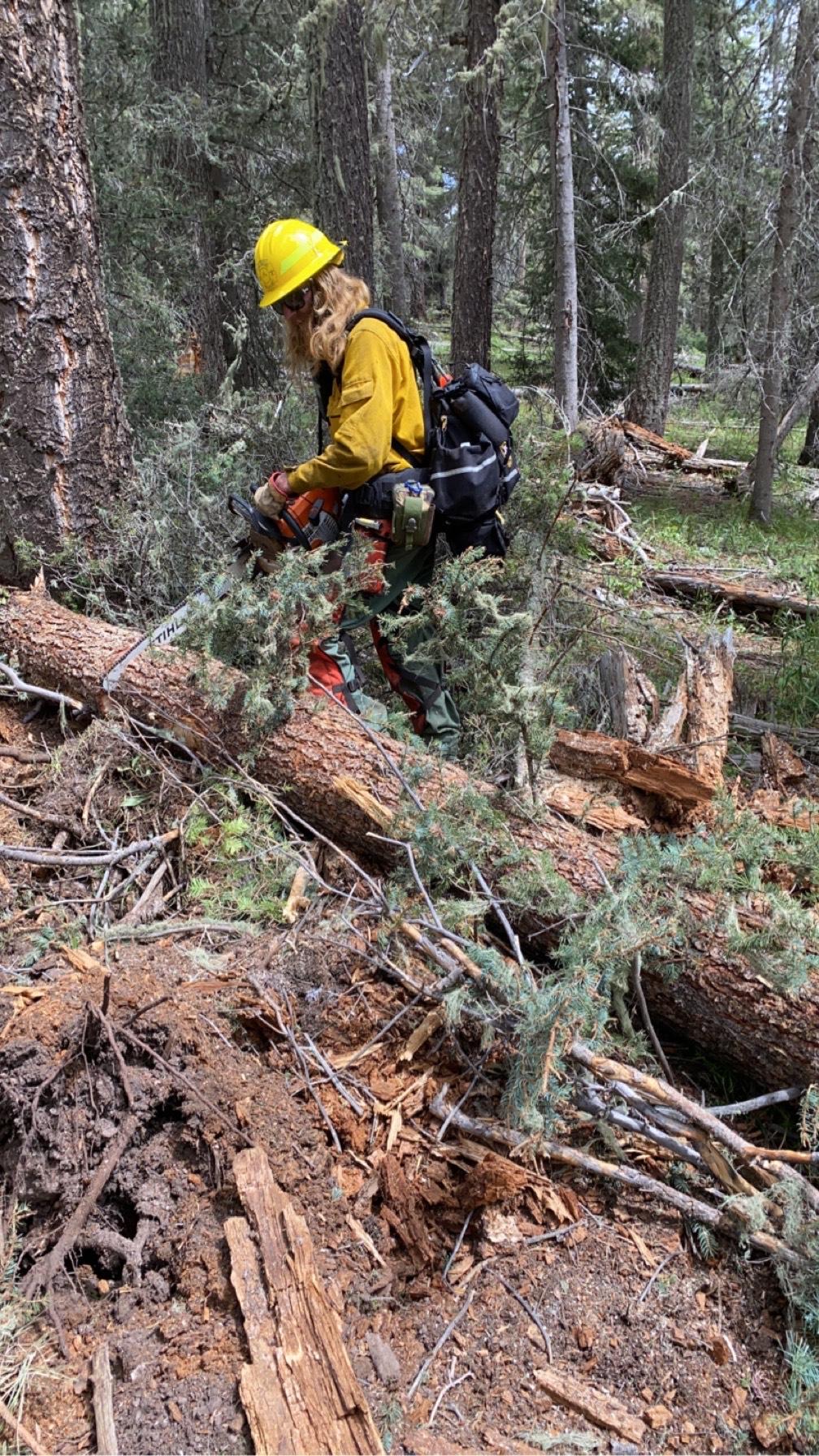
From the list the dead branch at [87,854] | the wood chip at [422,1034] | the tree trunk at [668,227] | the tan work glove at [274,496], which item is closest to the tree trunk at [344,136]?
the tan work glove at [274,496]

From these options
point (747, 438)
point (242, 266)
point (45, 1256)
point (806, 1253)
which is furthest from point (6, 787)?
point (747, 438)

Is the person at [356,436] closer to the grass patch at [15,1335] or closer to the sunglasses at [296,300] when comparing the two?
the sunglasses at [296,300]

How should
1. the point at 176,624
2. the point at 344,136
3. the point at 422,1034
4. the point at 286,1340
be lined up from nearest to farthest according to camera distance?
the point at 286,1340
the point at 422,1034
the point at 176,624
the point at 344,136

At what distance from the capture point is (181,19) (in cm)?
862

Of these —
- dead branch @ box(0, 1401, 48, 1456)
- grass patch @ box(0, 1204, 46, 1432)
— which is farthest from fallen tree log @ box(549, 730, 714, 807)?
dead branch @ box(0, 1401, 48, 1456)

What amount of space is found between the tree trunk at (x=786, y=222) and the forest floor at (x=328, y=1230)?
24.0ft

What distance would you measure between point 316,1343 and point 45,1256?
2.36 feet

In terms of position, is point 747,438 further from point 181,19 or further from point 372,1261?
point 372,1261

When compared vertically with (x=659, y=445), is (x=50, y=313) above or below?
above

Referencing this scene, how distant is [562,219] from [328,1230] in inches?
275

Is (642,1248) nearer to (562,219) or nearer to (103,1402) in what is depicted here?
(103,1402)

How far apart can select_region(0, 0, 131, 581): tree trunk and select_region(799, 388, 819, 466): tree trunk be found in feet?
32.3

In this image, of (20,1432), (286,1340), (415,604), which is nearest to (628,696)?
(415,604)

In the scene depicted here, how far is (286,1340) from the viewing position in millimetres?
1921
